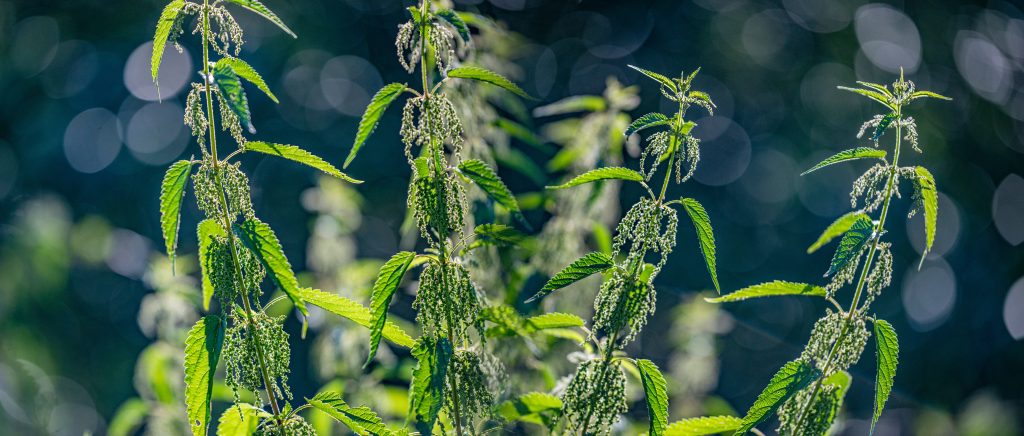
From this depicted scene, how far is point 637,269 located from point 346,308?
0.45 metres

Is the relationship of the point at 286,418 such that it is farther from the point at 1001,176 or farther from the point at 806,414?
the point at 1001,176

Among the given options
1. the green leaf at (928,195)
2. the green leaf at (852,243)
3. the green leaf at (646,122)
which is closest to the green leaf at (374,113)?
the green leaf at (646,122)

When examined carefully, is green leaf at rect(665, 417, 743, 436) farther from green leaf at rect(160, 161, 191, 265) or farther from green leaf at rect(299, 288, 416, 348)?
green leaf at rect(160, 161, 191, 265)

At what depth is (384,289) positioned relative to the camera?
4.03ft

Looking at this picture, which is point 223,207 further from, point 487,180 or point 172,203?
point 487,180

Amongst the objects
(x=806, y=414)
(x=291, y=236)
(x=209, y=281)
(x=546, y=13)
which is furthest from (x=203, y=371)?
(x=546, y=13)

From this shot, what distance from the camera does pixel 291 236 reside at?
8031 mm

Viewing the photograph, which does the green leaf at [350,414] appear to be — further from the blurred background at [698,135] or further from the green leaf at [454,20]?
the blurred background at [698,135]

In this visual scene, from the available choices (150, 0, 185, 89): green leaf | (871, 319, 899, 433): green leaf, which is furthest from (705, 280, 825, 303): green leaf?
(150, 0, 185, 89): green leaf

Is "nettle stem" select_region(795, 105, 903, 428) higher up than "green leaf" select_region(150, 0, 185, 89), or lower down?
lower down

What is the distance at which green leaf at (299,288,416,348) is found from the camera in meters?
1.27

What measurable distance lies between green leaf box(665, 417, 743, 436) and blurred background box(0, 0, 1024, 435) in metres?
5.15

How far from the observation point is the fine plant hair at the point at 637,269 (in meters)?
1.23

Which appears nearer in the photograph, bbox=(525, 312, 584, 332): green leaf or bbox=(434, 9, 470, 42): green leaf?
bbox=(434, 9, 470, 42): green leaf
